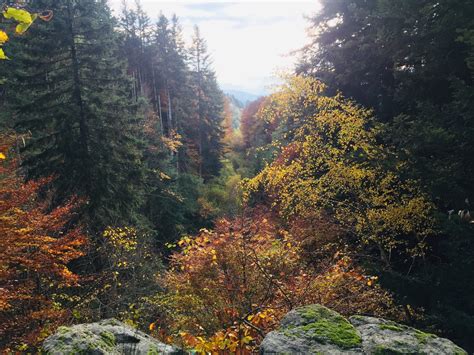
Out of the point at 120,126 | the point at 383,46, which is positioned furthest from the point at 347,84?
the point at 120,126

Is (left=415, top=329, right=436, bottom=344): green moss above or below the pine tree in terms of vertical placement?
below

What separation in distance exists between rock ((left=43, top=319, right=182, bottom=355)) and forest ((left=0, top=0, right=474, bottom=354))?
82 centimetres

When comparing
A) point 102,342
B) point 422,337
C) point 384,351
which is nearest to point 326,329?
point 384,351

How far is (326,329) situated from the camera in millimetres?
4176

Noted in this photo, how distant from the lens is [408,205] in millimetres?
7914

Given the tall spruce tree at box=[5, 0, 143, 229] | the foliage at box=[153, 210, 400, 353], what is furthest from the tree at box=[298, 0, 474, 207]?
the tall spruce tree at box=[5, 0, 143, 229]

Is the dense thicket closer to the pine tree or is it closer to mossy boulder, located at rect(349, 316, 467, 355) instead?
mossy boulder, located at rect(349, 316, 467, 355)

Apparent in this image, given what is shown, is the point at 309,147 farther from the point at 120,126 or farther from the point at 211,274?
the point at 120,126

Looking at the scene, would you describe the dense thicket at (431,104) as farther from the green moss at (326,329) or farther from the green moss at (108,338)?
the green moss at (108,338)

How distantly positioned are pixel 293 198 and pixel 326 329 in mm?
7171

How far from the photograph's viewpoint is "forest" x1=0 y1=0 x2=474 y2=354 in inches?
253

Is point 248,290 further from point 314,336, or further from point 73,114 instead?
point 73,114

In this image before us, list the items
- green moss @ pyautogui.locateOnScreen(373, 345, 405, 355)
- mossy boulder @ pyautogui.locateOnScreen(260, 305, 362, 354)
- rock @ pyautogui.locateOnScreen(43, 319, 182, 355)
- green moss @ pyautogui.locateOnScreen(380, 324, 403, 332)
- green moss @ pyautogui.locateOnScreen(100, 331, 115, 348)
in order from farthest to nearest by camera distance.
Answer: green moss @ pyautogui.locateOnScreen(100, 331, 115, 348), rock @ pyautogui.locateOnScreen(43, 319, 182, 355), green moss @ pyautogui.locateOnScreen(380, 324, 403, 332), mossy boulder @ pyautogui.locateOnScreen(260, 305, 362, 354), green moss @ pyautogui.locateOnScreen(373, 345, 405, 355)

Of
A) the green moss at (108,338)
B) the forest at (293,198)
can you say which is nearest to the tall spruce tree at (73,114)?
the forest at (293,198)
